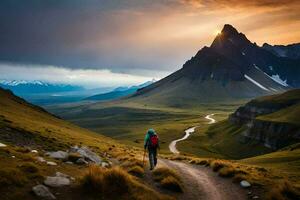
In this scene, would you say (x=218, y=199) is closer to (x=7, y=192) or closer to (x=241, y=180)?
(x=241, y=180)

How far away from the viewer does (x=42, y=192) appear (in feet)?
61.6

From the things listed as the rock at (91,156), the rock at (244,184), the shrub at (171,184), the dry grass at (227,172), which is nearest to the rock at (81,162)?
the rock at (91,156)

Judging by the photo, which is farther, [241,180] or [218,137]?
[218,137]

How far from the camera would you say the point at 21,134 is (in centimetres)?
5097

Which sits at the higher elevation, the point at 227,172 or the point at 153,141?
the point at 153,141

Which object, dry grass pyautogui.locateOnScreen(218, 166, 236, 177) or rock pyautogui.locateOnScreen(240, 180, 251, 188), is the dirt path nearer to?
rock pyautogui.locateOnScreen(240, 180, 251, 188)

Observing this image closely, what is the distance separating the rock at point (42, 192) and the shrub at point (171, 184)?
358 inches

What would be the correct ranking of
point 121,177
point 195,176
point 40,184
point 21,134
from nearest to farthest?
point 40,184, point 121,177, point 195,176, point 21,134

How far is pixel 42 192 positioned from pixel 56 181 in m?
1.88

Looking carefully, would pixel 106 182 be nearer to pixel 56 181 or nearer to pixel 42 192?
pixel 56 181

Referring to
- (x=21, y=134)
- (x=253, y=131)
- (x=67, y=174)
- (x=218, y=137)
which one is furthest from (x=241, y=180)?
(x=218, y=137)

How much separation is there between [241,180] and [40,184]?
16.1 metres

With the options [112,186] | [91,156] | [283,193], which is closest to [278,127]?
[91,156]

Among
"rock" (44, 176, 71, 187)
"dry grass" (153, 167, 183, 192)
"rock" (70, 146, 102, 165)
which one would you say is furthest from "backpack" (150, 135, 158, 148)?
"rock" (44, 176, 71, 187)
